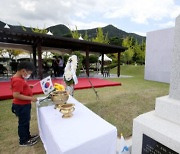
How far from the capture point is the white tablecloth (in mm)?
1402

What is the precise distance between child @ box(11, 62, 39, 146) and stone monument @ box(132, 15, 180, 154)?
1.78m

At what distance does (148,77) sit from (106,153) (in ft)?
40.9

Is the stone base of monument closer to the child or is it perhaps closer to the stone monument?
the stone monument

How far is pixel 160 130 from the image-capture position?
165cm

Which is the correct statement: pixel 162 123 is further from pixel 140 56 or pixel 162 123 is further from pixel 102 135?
pixel 140 56

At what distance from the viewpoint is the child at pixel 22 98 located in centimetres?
230

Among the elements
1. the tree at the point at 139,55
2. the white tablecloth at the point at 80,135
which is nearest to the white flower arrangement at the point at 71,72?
the white tablecloth at the point at 80,135

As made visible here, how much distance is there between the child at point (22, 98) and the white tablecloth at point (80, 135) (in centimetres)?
67

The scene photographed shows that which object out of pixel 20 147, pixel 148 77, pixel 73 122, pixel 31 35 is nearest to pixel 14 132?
pixel 20 147

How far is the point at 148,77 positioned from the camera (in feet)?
42.7

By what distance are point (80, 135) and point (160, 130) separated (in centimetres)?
92

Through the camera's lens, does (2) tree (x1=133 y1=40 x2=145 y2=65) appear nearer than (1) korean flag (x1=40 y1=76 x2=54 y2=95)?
No

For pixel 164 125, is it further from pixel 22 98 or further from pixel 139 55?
pixel 139 55

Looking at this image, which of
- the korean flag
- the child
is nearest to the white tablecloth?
the child
